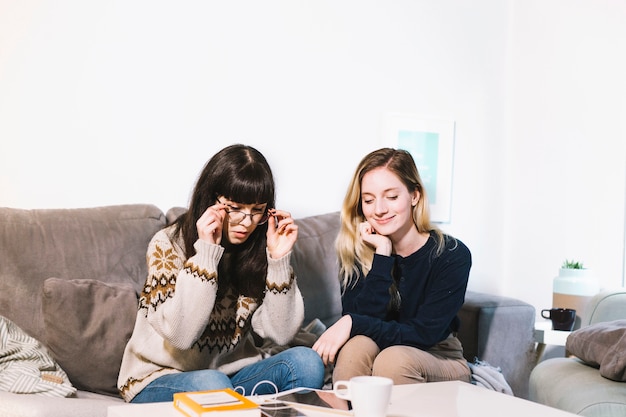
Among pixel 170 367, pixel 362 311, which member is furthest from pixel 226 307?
pixel 362 311

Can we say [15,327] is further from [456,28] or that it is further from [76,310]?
[456,28]

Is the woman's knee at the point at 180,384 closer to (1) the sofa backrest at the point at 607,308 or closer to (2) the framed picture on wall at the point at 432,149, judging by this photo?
(1) the sofa backrest at the point at 607,308

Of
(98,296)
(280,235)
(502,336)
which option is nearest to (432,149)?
(502,336)

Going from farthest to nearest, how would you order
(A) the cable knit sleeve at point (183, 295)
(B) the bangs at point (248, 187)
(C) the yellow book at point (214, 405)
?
(B) the bangs at point (248, 187)
(A) the cable knit sleeve at point (183, 295)
(C) the yellow book at point (214, 405)

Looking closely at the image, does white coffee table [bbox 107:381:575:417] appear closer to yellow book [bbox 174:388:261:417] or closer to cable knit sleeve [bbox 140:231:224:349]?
yellow book [bbox 174:388:261:417]

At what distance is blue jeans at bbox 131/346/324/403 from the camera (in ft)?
5.83

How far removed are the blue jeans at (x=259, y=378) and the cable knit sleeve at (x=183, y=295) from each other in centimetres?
11

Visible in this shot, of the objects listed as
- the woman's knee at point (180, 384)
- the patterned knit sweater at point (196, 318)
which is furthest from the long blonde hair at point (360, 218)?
the woman's knee at point (180, 384)

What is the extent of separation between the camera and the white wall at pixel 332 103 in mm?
2643

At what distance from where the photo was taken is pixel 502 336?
267cm

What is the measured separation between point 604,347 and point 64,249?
163 centimetres

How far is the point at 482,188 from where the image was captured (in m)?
3.60

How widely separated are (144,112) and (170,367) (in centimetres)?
119

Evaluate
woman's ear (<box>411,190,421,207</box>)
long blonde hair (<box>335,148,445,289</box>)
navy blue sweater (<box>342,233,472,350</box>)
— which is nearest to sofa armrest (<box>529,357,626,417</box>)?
navy blue sweater (<box>342,233,472,350</box>)
